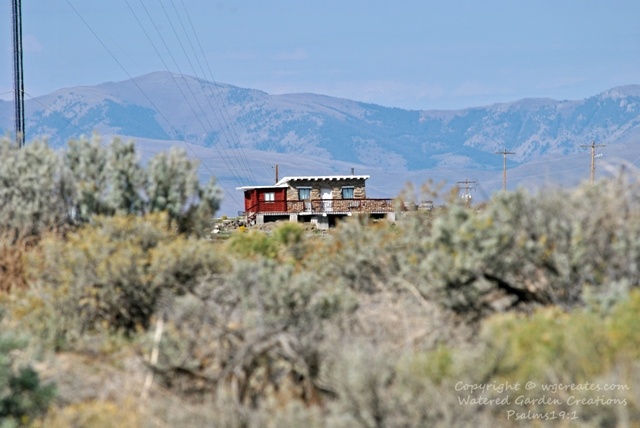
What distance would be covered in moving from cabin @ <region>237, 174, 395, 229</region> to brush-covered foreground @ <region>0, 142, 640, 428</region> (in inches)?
2114

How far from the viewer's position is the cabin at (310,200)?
69500 mm

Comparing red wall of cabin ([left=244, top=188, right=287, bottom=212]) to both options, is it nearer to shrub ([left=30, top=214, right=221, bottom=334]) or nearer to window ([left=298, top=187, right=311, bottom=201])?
window ([left=298, top=187, right=311, bottom=201])

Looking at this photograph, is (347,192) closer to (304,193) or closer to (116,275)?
(304,193)

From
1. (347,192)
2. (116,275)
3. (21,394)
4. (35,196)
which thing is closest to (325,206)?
(347,192)

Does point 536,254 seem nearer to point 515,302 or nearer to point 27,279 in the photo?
point 515,302

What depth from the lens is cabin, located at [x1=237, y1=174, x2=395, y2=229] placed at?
228ft

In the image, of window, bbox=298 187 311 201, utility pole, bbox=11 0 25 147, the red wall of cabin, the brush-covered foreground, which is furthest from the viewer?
window, bbox=298 187 311 201

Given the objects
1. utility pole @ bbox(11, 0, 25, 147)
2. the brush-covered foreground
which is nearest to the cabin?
utility pole @ bbox(11, 0, 25, 147)

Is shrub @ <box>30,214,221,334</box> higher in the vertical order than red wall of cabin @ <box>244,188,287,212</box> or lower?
higher

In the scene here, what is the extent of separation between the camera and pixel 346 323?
36.0 ft

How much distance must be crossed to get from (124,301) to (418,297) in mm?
3950

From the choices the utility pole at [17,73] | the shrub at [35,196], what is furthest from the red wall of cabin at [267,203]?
the shrub at [35,196]

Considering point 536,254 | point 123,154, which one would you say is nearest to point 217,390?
point 536,254

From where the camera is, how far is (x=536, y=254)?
474 inches
